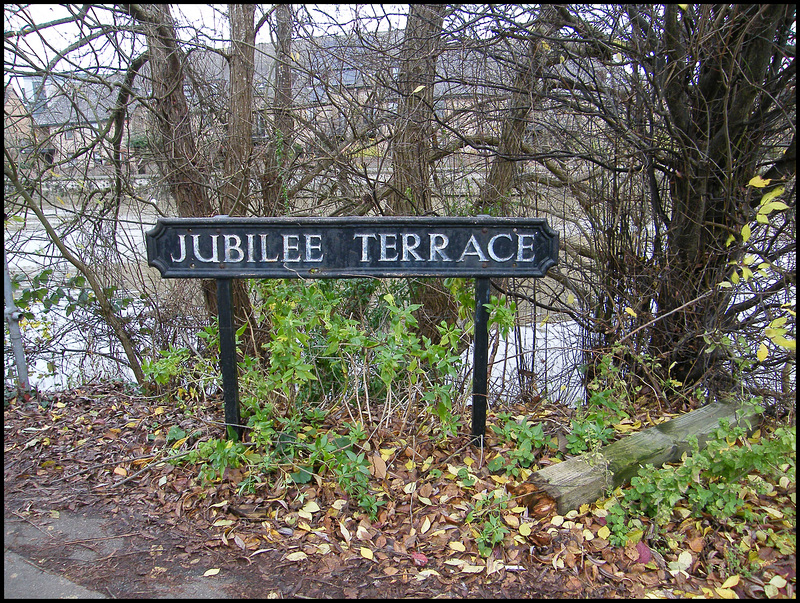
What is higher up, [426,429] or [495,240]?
[495,240]

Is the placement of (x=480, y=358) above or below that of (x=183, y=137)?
below

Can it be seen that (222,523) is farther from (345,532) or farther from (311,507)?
(345,532)

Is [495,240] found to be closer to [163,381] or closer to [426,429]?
[426,429]

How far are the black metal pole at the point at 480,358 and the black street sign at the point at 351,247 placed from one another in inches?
6.3

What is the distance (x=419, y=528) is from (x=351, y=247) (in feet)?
5.30

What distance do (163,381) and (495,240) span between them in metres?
2.36

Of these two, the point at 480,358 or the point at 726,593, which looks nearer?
the point at 726,593

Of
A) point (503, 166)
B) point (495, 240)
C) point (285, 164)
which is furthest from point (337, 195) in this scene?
point (495, 240)

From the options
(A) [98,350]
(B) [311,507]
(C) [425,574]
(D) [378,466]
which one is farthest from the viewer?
(A) [98,350]

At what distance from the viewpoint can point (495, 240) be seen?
3.27m

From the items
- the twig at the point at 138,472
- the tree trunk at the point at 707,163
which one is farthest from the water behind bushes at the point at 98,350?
the twig at the point at 138,472

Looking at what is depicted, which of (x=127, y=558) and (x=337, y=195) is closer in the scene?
(x=127, y=558)

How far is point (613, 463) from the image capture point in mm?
3031

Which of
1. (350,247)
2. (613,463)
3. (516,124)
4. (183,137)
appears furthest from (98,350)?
(613,463)
